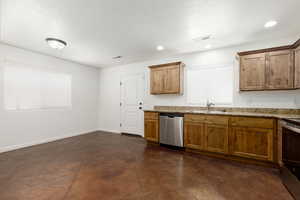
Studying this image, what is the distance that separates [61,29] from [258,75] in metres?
4.05

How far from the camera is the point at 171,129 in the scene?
11.5 ft

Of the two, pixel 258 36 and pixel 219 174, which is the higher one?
→ pixel 258 36

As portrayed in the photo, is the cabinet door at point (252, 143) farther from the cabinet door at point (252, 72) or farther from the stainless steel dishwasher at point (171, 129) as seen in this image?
the stainless steel dishwasher at point (171, 129)

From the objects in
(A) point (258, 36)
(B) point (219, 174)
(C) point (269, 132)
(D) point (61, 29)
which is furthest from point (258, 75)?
(D) point (61, 29)

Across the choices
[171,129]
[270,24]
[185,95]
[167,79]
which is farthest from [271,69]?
[171,129]

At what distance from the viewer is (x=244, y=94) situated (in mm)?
3283

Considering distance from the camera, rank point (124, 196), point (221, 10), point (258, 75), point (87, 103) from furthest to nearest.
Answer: point (87, 103)
point (258, 75)
point (221, 10)
point (124, 196)

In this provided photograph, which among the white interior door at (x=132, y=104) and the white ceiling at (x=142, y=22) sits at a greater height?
the white ceiling at (x=142, y=22)

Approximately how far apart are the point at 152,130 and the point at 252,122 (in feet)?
7.50

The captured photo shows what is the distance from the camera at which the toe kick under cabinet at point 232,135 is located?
2.52 metres

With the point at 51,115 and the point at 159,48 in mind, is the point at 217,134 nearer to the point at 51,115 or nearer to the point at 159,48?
the point at 159,48

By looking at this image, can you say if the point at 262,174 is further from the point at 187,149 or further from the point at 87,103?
the point at 87,103

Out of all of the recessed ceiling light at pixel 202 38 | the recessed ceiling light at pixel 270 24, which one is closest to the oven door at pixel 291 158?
the recessed ceiling light at pixel 270 24

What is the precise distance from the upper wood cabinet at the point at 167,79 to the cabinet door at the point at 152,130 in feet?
3.01
